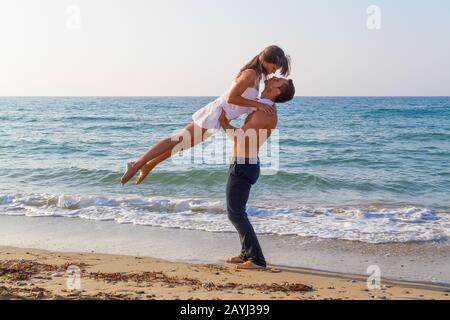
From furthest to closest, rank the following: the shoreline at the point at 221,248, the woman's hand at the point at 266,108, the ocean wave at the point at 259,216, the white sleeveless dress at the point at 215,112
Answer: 1. the ocean wave at the point at 259,216
2. the shoreline at the point at 221,248
3. the white sleeveless dress at the point at 215,112
4. the woman's hand at the point at 266,108

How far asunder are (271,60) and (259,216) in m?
4.23

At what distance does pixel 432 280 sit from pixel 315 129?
69.5 feet

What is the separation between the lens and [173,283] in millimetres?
4707

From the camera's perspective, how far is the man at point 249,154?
4.93 metres

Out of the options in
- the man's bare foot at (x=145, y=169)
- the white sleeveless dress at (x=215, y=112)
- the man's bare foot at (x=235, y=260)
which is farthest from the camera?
the man's bare foot at (x=235, y=260)

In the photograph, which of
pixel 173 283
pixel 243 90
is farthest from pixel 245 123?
pixel 173 283

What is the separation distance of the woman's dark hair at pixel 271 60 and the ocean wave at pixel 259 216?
9.93ft

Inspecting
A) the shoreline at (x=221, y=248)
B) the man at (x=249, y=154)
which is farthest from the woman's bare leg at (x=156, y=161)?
the shoreline at (x=221, y=248)

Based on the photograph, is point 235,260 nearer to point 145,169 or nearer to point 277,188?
point 145,169

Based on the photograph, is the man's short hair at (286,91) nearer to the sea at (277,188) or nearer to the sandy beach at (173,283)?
the sandy beach at (173,283)

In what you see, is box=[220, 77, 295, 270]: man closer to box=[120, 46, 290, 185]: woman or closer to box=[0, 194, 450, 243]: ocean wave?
box=[120, 46, 290, 185]: woman

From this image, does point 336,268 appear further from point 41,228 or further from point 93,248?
Result: point 41,228

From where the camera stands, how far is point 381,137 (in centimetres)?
2247
